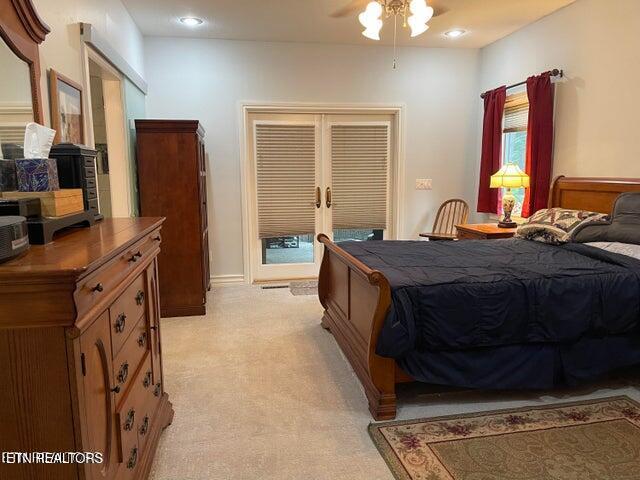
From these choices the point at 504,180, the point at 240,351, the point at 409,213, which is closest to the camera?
the point at 240,351

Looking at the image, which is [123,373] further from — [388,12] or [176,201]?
[388,12]

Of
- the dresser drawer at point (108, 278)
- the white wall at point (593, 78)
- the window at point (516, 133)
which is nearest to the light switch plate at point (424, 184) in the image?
the window at point (516, 133)

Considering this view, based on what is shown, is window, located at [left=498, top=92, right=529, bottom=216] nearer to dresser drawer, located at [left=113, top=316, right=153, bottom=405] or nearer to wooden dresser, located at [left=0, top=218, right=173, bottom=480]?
dresser drawer, located at [left=113, top=316, right=153, bottom=405]

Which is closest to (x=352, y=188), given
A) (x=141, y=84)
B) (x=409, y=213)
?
(x=409, y=213)

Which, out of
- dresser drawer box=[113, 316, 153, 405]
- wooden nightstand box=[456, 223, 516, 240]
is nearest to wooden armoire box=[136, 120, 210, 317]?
dresser drawer box=[113, 316, 153, 405]

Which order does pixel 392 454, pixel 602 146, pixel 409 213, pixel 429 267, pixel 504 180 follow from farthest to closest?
pixel 409 213, pixel 504 180, pixel 602 146, pixel 429 267, pixel 392 454

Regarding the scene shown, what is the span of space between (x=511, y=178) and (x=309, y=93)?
2.27 meters

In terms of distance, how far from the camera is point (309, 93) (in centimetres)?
473

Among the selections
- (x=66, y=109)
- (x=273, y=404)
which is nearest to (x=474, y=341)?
(x=273, y=404)

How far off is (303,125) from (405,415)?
11.3 feet

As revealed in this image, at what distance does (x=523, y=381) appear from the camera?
90.3 inches

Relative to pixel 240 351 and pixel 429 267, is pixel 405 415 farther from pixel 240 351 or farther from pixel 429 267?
pixel 240 351

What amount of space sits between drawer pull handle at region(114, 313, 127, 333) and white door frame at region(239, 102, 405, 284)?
338 centimetres

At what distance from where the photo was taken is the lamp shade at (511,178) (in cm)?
394
